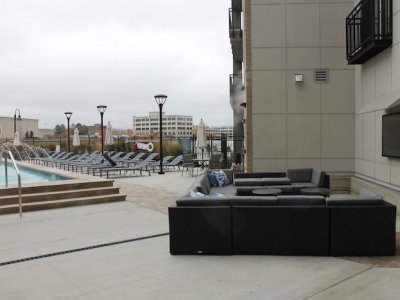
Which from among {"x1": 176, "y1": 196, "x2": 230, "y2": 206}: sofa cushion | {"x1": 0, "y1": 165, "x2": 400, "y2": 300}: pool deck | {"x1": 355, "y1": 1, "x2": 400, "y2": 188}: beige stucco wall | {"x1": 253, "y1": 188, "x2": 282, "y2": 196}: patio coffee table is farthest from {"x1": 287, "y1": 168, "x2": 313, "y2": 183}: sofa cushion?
{"x1": 176, "y1": 196, "x2": 230, "y2": 206}: sofa cushion

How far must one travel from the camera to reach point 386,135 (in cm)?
830

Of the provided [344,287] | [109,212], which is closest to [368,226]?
[344,287]

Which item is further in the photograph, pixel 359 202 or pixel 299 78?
pixel 299 78

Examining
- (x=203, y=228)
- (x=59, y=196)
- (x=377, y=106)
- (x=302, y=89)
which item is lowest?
(x=59, y=196)

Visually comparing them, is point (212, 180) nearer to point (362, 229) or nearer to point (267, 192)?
point (267, 192)

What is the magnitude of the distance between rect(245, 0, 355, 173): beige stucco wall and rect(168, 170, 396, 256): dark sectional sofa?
18.6ft

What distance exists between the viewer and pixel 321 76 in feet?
35.5

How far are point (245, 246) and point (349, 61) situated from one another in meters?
6.51

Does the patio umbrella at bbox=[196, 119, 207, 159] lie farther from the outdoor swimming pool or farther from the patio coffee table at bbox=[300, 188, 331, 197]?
the patio coffee table at bbox=[300, 188, 331, 197]

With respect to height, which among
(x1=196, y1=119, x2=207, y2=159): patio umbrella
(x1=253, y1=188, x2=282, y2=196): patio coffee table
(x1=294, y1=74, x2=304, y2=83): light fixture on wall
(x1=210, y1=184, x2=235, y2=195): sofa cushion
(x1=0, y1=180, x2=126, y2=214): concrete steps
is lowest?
(x1=0, y1=180, x2=126, y2=214): concrete steps

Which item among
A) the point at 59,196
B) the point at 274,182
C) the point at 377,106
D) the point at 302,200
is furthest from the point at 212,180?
the point at 302,200

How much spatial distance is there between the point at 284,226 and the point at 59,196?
6.17 m

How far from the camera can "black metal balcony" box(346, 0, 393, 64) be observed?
8.13 metres

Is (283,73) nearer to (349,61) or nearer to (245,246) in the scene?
(349,61)
